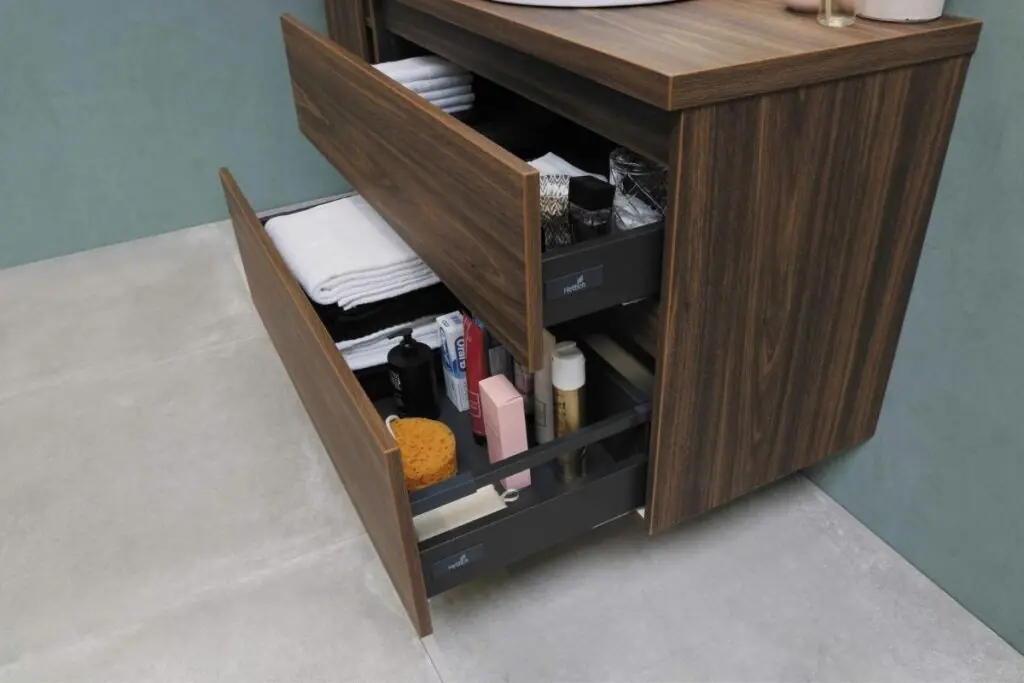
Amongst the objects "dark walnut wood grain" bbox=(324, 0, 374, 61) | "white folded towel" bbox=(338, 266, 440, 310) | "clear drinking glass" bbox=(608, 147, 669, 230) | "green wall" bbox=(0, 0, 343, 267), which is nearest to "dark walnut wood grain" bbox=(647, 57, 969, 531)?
"clear drinking glass" bbox=(608, 147, 669, 230)

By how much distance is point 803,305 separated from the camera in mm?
843

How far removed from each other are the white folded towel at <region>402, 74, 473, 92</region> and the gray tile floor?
1.94ft

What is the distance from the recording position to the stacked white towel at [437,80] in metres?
1.15

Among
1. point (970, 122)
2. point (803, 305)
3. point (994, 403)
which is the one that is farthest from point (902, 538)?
point (970, 122)

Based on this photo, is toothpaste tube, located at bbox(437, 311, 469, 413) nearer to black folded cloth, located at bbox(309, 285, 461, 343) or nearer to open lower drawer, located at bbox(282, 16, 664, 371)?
black folded cloth, located at bbox(309, 285, 461, 343)

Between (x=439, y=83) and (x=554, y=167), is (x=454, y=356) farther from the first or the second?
(x=439, y=83)

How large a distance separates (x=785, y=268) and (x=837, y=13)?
25cm

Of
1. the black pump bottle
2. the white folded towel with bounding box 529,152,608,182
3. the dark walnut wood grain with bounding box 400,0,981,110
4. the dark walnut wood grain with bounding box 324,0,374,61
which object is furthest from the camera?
the dark walnut wood grain with bounding box 324,0,374,61

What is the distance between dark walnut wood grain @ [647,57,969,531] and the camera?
713 mm

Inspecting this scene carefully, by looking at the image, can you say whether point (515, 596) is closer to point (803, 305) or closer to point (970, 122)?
point (803, 305)

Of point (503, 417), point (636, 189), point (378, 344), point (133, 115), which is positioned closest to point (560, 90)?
point (636, 189)

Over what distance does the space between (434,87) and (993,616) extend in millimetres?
998

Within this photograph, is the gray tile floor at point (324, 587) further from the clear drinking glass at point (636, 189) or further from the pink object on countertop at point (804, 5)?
the pink object on countertop at point (804, 5)

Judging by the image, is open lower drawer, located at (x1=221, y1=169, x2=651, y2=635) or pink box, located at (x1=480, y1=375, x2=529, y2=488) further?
pink box, located at (x1=480, y1=375, x2=529, y2=488)
